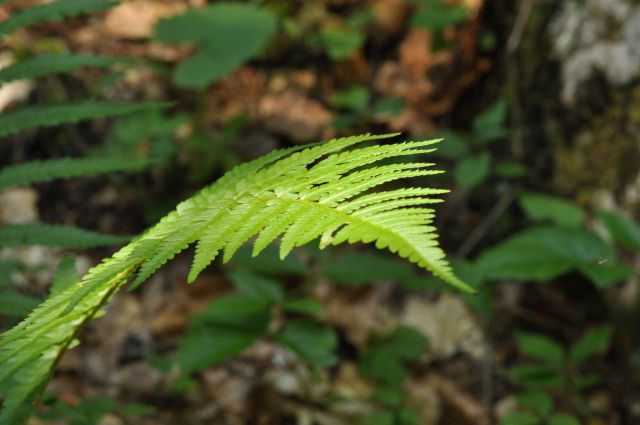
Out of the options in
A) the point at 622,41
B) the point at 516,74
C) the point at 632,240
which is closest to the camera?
the point at 632,240

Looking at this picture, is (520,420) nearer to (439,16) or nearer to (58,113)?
(58,113)

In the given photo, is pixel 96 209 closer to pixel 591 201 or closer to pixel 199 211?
pixel 199 211

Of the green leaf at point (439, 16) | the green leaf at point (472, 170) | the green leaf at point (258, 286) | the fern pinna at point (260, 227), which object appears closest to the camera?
the fern pinna at point (260, 227)

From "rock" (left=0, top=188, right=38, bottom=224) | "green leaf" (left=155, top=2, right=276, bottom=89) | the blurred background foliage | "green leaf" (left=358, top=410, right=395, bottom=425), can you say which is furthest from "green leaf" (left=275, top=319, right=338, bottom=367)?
"rock" (left=0, top=188, right=38, bottom=224)

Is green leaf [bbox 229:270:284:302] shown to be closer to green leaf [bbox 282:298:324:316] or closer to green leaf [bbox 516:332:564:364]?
green leaf [bbox 282:298:324:316]

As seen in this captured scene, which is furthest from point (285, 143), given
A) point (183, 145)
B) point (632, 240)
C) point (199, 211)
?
point (199, 211)

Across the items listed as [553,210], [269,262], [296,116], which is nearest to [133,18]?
[296,116]

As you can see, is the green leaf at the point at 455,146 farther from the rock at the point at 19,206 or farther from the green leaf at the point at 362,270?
the rock at the point at 19,206

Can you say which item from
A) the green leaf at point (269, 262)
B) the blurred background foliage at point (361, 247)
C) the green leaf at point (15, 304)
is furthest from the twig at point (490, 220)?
the green leaf at point (15, 304)
